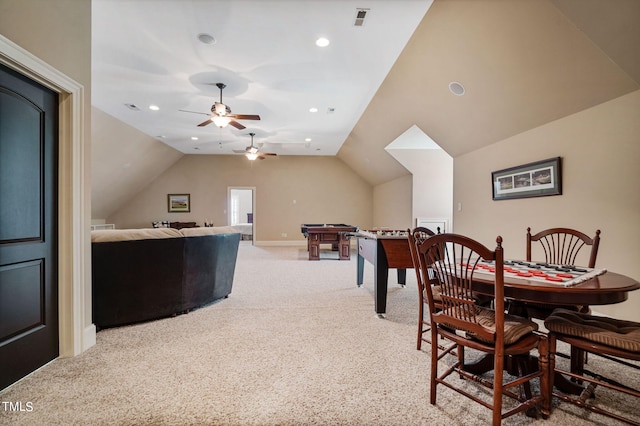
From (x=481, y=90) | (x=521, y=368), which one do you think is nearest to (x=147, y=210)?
(x=481, y=90)

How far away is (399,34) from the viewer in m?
3.19

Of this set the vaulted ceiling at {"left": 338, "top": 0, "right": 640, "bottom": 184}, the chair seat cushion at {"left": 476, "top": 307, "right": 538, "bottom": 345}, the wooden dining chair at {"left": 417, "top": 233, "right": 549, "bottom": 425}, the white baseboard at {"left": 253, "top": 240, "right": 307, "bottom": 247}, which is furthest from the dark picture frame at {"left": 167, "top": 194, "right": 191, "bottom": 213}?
the chair seat cushion at {"left": 476, "top": 307, "right": 538, "bottom": 345}

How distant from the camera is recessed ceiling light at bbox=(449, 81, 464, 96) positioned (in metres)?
3.70

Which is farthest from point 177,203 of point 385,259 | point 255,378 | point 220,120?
point 255,378

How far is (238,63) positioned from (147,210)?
7.45 metres

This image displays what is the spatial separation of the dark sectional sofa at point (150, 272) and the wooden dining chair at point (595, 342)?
2.99m

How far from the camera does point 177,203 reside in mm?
9625

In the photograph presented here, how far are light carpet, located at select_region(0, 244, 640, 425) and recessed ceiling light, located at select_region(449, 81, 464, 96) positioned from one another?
9.19 ft

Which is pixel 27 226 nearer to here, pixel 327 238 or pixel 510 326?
pixel 510 326

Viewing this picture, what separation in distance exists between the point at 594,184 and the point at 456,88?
6.03 ft

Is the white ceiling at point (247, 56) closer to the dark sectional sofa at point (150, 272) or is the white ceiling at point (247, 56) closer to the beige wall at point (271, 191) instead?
the dark sectional sofa at point (150, 272)

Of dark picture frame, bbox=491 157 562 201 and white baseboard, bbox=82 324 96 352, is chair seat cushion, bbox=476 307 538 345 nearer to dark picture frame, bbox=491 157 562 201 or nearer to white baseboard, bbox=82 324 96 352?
dark picture frame, bbox=491 157 562 201

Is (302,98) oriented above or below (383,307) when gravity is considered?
above

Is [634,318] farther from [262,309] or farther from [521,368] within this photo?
[262,309]
